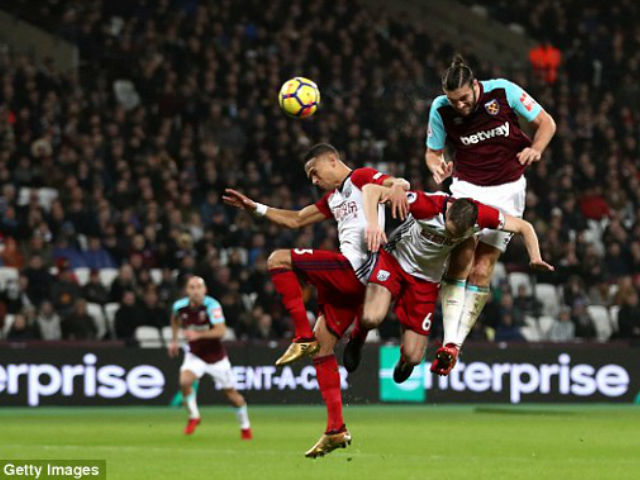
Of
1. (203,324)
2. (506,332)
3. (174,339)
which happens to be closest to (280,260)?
(203,324)

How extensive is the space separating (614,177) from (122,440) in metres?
12.9

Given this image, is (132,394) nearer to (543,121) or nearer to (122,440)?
(122,440)

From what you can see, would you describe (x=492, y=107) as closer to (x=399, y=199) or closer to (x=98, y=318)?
(x=399, y=199)

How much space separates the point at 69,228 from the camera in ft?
70.0

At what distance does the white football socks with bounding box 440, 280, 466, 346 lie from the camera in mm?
11359

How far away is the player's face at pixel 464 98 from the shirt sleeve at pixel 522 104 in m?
0.37

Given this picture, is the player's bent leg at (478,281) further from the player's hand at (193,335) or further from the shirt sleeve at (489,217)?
the player's hand at (193,335)

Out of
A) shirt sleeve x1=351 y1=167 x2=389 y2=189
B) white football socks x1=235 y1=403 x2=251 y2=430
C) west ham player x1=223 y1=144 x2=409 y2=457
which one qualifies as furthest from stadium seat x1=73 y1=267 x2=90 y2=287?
shirt sleeve x1=351 y1=167 x2=389 y2=189

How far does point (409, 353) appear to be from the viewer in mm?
11297

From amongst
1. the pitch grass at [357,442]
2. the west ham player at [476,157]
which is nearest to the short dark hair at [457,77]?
the west ham player at [476,157]

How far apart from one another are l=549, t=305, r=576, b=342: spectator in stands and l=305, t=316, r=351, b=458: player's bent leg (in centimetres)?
1176

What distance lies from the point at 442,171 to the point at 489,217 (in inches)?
22.6

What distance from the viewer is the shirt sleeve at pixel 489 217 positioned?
1077 cm

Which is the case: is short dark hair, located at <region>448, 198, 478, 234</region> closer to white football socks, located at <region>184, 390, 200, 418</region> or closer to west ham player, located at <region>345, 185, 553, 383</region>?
west ham player, located at <region>345, 185, 553, 383</region>
